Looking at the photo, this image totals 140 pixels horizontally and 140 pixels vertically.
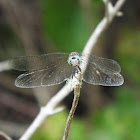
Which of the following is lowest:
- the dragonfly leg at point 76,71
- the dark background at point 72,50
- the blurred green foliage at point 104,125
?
the dragonfly leg at point 76,71

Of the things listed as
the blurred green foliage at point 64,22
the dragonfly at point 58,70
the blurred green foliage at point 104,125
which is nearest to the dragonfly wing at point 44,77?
the dragonfly at point 58,70

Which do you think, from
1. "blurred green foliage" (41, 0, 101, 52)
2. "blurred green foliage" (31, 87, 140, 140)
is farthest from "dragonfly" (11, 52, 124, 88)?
"blurred green foliage" (41, 0, 101, 52)

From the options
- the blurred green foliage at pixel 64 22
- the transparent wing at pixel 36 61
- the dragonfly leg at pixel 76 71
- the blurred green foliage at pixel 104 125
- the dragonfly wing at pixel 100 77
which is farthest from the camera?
the blurred green foliage at pixel 64 22

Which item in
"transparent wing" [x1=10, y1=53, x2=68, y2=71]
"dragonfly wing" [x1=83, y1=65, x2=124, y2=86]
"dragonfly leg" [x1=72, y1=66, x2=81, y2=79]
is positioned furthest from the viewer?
"transparent wing" [x1=10, y1=53, x2=68, y2=71]

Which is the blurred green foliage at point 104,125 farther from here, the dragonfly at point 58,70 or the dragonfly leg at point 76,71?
the dragonfly leg at point 76,71

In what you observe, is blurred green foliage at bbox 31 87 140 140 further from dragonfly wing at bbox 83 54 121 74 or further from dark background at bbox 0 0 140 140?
dragonfly wing at bbox 83 54 121 74

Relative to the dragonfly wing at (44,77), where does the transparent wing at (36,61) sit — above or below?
above

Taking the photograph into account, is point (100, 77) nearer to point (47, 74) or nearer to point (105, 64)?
point (105, 64)
